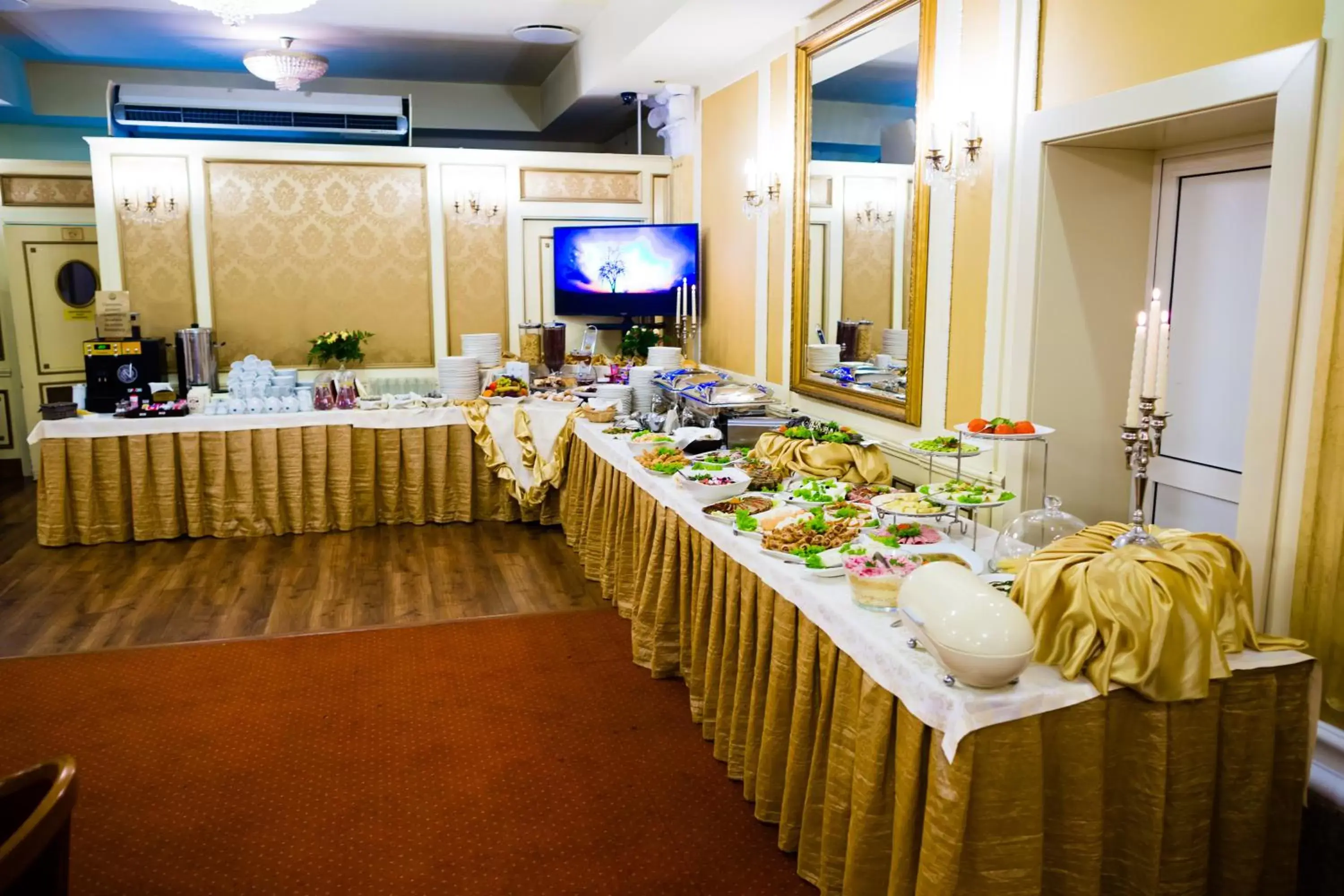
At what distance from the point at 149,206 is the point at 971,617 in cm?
591

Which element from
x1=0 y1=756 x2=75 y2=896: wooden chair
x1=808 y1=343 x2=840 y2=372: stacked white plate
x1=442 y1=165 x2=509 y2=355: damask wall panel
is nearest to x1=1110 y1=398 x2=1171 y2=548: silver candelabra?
x1=0 y1=756 x2=75 y2=896: wooden chair

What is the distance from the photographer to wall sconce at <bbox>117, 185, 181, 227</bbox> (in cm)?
591

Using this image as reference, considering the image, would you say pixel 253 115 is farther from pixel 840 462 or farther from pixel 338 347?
pixel 840 462

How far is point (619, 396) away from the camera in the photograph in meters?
5.10

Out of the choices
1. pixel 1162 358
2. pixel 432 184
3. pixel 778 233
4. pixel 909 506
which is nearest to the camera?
pixel 1162 358

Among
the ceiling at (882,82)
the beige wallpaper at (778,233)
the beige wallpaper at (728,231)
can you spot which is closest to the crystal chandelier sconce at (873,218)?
the ceiling at (882,82)

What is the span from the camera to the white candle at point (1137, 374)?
6.30 feet

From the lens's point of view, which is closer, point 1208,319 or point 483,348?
point 1208,319

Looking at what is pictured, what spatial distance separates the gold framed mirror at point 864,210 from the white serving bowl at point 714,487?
2.56ft

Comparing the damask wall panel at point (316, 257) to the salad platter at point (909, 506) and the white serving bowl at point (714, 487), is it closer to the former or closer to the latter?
the white serving bowl at point (714, 487)

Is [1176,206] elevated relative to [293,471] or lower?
elevated

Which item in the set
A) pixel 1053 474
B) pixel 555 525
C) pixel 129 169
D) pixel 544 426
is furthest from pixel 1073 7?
pixel 129 169

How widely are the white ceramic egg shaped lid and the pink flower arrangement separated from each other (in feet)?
0.94

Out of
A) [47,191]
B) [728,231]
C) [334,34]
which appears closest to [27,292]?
[47,191]
